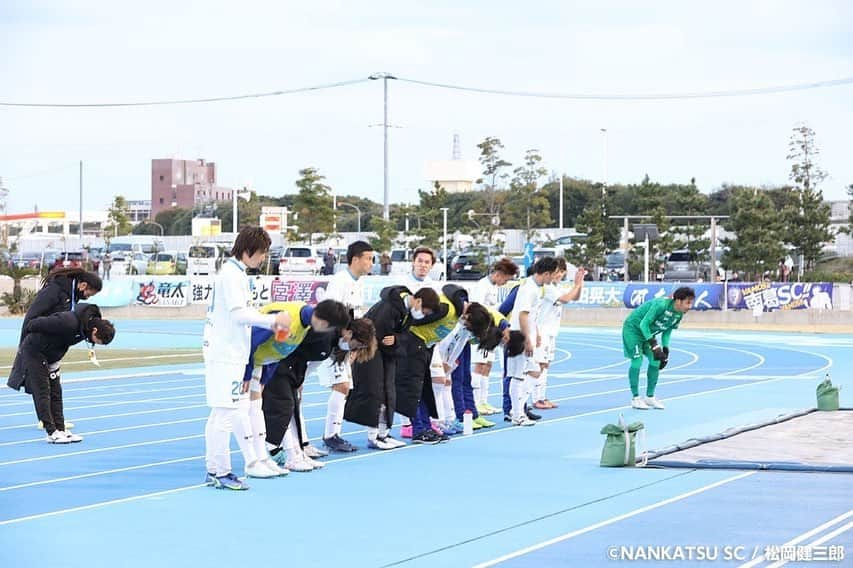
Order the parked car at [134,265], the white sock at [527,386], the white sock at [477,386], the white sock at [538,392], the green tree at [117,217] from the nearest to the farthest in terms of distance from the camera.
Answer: the white sock at [527,386] → the white sock at [477,386] → the white sock at [538,392] → the parked car at [134,265] → the green tree at [117,217]

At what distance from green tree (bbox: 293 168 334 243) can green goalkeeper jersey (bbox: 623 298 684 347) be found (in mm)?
49982

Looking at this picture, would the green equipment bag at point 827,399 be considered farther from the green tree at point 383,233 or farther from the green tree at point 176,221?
the green tree at point 176,221

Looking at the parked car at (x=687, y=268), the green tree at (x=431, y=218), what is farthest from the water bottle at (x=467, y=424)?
the green tree at (x=431, y=218)

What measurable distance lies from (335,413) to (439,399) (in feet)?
5.22

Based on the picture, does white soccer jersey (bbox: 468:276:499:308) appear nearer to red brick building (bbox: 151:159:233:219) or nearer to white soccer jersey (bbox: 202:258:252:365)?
white soccer jersey (bbox: 202:258:252:365)

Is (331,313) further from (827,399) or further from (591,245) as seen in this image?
(591,245)

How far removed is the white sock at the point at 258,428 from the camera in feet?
35.6

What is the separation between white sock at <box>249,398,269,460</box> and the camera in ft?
35.6

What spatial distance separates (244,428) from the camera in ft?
34.7

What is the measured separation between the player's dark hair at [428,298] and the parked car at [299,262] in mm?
41818

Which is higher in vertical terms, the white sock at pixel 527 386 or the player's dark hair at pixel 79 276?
the player's dark hair at pixel 79 276

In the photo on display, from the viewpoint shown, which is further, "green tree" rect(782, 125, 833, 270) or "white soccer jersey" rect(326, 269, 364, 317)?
"green tree" rect(782, 125, 833, 270)

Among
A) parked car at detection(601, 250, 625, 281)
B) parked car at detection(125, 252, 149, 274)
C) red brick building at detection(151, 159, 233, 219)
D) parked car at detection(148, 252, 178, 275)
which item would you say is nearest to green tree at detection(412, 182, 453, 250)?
parked car at detection(601, 250, 625, 281)

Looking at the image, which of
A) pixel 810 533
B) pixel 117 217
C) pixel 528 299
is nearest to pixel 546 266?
pixel 528 299
